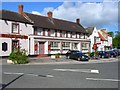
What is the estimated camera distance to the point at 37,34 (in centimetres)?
4456

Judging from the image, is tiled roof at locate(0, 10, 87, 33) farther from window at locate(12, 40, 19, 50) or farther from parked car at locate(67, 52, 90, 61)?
parked car at locate(67, 52, 90, 61)

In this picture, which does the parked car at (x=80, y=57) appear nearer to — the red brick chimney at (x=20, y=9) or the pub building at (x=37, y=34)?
the pub building at (x=37, y=34)

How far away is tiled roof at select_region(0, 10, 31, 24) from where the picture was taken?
38050 millimetres

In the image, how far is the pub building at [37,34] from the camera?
37.8 metres

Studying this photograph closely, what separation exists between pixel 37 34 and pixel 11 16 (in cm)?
674

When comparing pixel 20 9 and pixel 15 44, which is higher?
pixel 20 9

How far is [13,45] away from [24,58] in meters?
10.3

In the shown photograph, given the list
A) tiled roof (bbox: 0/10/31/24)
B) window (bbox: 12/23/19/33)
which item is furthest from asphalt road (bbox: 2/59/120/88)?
window (bbox: 12/23/19/33)

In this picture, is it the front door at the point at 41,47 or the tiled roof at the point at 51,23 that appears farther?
the tiled roof at the point at 51,23

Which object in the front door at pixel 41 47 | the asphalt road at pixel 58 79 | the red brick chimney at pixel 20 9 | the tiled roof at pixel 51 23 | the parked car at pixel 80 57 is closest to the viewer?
the asphalt road at pixel 58 79

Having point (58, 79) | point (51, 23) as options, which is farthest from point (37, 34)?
point (58, 79)

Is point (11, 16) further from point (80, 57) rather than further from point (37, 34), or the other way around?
point (80, 57)

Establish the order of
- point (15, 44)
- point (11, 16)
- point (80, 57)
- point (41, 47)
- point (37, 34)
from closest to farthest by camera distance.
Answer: point (80, 57) < point (15, 44) < point (11, 16) < point (37, 34) < point (41, 47)

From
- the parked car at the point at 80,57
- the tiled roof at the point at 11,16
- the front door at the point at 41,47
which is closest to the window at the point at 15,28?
the tiled roof at the point at 11,16
